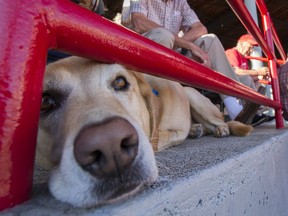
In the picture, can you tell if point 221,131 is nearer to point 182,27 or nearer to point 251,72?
point 182,27

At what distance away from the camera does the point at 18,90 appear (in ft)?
1.76

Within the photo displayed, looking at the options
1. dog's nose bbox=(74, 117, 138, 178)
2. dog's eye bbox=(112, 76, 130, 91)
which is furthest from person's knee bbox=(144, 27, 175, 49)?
dog's nose bbox=(74, 117, 138, 178)

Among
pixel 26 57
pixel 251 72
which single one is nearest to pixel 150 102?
pixel 26 57

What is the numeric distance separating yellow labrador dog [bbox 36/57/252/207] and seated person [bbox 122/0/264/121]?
0.53m

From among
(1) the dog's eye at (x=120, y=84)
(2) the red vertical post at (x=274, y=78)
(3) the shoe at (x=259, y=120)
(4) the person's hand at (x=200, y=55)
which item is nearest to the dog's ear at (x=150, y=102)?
(1) the dog's eye at (x=120, y=84)

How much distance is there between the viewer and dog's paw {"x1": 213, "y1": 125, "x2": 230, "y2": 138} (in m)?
2.38

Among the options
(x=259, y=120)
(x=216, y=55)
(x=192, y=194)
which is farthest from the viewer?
(x=259, y=120)

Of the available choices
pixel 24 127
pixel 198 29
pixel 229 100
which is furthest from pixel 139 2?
pixel 24 127

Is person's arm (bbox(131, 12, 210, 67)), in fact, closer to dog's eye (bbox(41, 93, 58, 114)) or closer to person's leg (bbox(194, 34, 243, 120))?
person's leg (bbox(194, 34, 243, 120))

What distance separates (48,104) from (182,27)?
2.52m

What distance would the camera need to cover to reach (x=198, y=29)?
331 centimetres

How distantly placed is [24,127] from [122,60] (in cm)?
37

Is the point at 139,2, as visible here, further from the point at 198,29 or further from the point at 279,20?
the point at 279,20

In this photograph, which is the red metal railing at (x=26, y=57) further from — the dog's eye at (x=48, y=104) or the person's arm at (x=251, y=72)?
the person's arm at (x=251, y=72)
